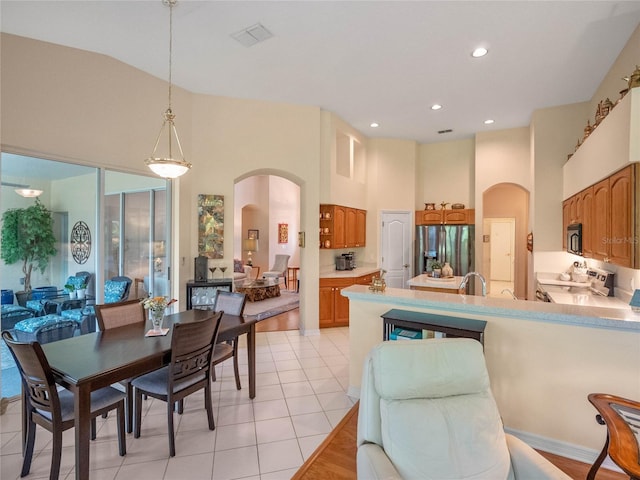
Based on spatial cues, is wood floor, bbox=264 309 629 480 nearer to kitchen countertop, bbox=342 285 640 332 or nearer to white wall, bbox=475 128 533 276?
kitchen countertop, bbox=342 285 640 332

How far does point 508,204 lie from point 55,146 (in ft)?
30.0

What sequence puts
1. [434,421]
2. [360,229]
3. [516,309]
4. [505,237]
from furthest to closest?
[505,237] < [360,229] < [516,309] < [434,421]

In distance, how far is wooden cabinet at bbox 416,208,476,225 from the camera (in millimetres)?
6813

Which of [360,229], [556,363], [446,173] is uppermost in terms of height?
[446,173]

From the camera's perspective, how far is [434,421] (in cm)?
156

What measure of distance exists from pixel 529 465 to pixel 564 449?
1.21 m

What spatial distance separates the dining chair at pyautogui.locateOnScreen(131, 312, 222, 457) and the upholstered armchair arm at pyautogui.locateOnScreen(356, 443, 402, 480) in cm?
149

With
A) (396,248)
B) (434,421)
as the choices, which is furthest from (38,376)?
(396,248)

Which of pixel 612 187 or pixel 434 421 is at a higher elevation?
pixel 612 187

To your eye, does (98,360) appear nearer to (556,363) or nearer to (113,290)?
(113,290)

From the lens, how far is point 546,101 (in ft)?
16.5

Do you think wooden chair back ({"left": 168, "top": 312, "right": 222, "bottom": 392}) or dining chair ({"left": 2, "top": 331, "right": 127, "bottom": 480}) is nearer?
dining chair ({"left": 2, "top": 331, "right": 127, "bottom": 480})

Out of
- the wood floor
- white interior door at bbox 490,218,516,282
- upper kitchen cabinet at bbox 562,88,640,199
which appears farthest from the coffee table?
white interior door at bbox 490,218,516,282

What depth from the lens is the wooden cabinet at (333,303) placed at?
17.9ft
